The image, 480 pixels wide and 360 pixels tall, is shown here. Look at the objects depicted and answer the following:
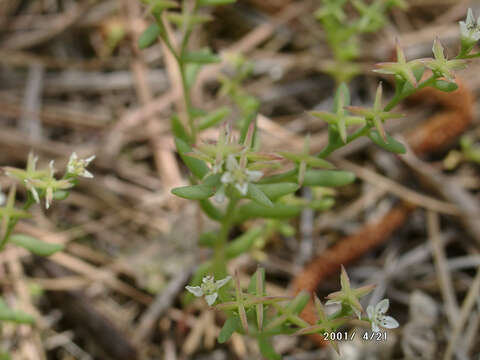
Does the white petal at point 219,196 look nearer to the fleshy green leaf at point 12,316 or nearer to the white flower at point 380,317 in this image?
the white flower at point 380,317

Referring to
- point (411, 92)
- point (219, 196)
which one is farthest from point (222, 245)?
point (411, 92)

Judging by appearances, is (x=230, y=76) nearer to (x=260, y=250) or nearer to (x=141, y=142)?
(x=141, y=142)

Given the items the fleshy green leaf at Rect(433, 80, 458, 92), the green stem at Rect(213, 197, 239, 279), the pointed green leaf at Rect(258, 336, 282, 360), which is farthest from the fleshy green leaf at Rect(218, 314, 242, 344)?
the fleshy green leaf at Rect(433, 80, 458, 92)

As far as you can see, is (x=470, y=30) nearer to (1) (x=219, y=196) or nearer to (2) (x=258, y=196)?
(2) (x=258, y=196)

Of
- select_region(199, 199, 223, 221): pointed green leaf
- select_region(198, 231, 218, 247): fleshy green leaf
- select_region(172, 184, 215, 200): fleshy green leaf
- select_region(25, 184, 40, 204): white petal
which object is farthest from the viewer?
select_region(198, 231, 218, 247): fleshy green leaf

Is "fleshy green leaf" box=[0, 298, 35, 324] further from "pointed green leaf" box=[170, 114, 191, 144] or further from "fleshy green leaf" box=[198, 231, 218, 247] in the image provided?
"pointed green leaf" box=[170, 114, 191, 144]

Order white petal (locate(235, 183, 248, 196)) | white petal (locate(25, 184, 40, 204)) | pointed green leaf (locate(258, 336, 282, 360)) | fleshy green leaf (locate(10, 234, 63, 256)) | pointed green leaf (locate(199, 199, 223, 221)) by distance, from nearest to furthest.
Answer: white petal (locate(235, 183, 248, 196)), white petal (locate(25, 184, 40, 204)), pointed green leaf (locate(258, 336, 282, 360)), fleshy green leaf (locate(10, 234, 63, 256)), pointed green leaf (locate(199, 199, 223, 221))

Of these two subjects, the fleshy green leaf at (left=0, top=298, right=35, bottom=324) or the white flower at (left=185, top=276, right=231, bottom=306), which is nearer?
the white flower at (left=185, top=276, right=231, bottom=306)
